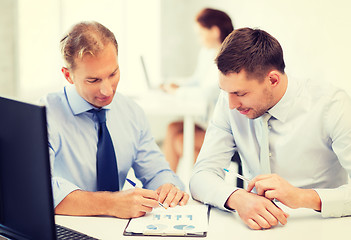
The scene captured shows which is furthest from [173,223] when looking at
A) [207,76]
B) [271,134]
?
[207,76]

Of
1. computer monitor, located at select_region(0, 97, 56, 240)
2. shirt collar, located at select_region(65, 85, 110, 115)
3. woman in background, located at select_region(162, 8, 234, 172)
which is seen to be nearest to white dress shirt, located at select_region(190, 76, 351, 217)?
shirt collar, located at select_region(65, 85, 110, 115)

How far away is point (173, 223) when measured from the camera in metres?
1.33

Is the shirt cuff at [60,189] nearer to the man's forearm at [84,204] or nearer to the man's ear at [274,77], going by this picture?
the man's forearm at [84,204]

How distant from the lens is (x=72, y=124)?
165cm

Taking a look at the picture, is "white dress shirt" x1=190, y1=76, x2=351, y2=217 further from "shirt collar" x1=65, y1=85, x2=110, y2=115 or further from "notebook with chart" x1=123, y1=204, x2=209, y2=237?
"shirt collar" x1=65, y1=85, x2=110, y2=115

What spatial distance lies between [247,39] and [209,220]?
0.61 meters

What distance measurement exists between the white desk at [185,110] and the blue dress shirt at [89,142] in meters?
1.34

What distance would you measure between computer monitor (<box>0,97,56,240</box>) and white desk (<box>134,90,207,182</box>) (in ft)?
7.00

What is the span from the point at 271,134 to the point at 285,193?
36 cm

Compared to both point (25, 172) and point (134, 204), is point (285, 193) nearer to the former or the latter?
point (134, 204)

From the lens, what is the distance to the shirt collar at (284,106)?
1.64 metres

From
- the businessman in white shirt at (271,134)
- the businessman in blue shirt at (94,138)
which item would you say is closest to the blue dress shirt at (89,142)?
the businessman in blue shirt at (94,138)

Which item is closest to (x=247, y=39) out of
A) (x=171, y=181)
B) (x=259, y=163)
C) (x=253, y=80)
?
(x=253, y=80)

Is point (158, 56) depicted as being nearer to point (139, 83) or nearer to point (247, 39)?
point (139, 83)
